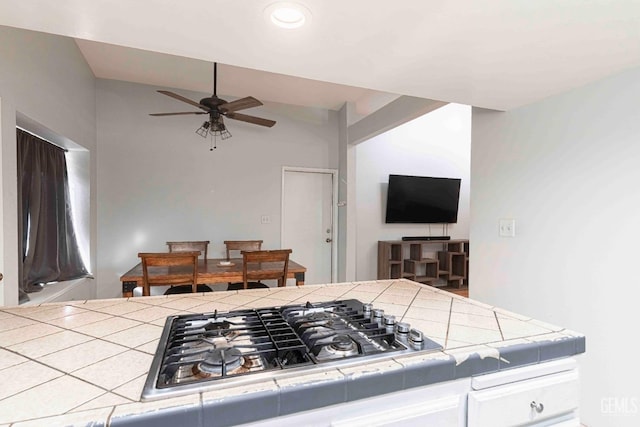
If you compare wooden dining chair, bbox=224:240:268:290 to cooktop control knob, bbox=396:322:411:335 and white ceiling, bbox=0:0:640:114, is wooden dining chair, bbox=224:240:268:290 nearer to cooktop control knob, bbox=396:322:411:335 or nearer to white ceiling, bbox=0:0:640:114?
white ceiling, bbox=0:0:640:114

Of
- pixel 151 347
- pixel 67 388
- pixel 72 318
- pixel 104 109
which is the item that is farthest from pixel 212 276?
pixel 104 109

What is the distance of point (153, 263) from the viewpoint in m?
2.40

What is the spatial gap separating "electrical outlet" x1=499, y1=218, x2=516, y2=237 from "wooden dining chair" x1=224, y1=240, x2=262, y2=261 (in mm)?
2665

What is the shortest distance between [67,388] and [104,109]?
3.83 meters

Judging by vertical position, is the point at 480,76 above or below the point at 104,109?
below

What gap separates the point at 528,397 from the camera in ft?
2.91

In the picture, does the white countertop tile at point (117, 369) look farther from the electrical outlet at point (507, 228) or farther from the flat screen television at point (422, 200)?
the flat screen television at point (422, 200)

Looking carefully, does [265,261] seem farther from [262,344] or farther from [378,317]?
[262,344]

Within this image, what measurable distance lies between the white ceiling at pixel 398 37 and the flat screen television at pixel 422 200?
2.82 m

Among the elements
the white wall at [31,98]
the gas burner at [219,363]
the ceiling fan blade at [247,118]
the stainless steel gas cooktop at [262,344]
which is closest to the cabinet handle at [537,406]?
the stainless steel gas cooktop at [262,344]

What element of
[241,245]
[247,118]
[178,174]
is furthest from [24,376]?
[178,174]

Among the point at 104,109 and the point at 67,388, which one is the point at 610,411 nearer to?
the point at 67,388

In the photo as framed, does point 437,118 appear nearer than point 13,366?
No

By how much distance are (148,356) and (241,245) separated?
3.10 m
